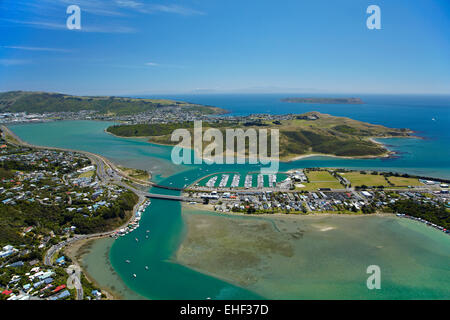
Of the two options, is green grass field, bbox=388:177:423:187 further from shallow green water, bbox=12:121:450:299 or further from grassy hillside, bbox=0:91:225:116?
grassy hillside, bbox=0:91:225:116

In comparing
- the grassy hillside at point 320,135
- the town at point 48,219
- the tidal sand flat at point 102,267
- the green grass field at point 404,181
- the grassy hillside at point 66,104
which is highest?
the grassy hillside at point 66,104

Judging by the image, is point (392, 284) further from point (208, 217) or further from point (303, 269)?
point (208, 217)

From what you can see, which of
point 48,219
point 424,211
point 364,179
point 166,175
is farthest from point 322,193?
point 48,219

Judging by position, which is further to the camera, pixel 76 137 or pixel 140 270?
pixel 76 137

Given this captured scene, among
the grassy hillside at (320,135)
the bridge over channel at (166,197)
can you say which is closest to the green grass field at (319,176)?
the grassy hillside at (320,135)

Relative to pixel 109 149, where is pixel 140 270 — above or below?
below

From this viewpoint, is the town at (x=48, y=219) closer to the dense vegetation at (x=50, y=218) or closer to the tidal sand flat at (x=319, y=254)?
the dense vegetation at (x=50, y=218)

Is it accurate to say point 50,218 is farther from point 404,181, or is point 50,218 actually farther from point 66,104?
point 66,104

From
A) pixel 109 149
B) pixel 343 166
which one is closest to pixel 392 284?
pixel 343 166
